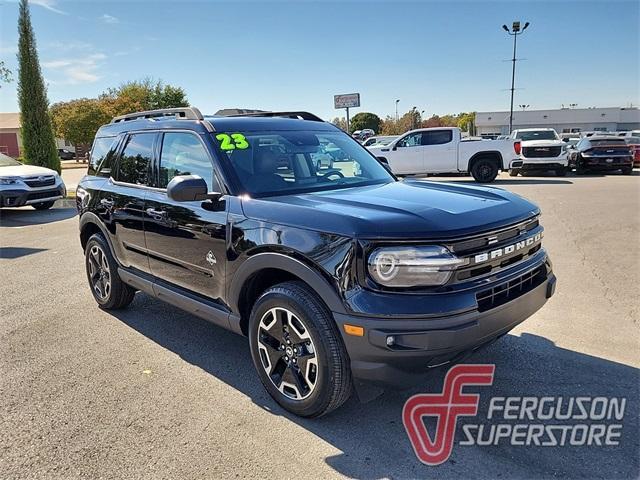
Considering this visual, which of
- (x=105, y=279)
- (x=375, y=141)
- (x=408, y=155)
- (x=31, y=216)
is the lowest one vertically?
(x=31, y=216)

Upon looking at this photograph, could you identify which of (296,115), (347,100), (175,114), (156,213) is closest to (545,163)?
(296,115)

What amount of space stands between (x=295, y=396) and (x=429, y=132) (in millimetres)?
15651

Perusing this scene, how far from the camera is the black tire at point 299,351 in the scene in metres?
2.83

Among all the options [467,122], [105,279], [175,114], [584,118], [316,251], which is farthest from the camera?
[467,122]

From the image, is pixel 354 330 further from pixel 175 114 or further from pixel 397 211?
pixel 175 114

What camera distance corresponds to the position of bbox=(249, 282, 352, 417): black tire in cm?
283

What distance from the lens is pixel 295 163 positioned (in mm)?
3900

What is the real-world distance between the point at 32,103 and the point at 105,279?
1475 centimetres

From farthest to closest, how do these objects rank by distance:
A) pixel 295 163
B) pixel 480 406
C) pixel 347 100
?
pixel 347 100 → pixel 295 163 → pixel 480 406

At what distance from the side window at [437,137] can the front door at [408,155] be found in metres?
0.21

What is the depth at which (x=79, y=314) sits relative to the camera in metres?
5.18

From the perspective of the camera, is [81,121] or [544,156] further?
[81,121]

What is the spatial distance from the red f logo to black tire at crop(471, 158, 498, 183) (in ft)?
47.8

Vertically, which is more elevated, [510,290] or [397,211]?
[397,211]
